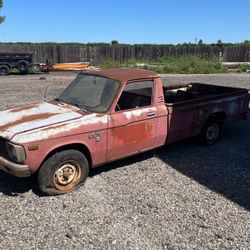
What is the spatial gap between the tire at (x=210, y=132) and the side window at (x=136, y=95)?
1.81 meters

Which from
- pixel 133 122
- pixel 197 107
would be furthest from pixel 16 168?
pixel 197 107

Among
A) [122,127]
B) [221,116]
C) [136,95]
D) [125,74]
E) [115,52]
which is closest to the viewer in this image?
[122,127]

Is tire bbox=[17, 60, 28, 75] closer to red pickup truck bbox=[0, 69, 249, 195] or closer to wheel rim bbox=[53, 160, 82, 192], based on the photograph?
red pickup truck bbox=[0, 69, 249, 195]

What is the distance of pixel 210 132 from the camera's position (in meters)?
7.11

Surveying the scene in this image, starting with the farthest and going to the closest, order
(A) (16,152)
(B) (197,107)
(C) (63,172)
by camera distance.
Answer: (B) (197,107) < (C) (63,172) < (A) (16,152)

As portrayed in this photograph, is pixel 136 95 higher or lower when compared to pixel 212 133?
higher

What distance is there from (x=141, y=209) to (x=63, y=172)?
1.30 meters

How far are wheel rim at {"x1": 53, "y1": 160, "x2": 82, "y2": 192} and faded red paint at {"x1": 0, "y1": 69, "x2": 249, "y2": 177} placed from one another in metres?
0.31

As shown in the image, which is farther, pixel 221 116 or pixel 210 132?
pixel 221 116

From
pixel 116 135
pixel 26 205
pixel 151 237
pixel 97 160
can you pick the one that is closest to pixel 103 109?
pixel 116 135

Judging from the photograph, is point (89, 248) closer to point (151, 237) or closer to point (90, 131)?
point (151, 237)

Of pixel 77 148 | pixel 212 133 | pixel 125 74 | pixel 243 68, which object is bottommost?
pixel 212 133

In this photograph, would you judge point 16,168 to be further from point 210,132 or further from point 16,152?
point 210,132

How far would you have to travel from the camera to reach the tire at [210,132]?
6.96 meters
